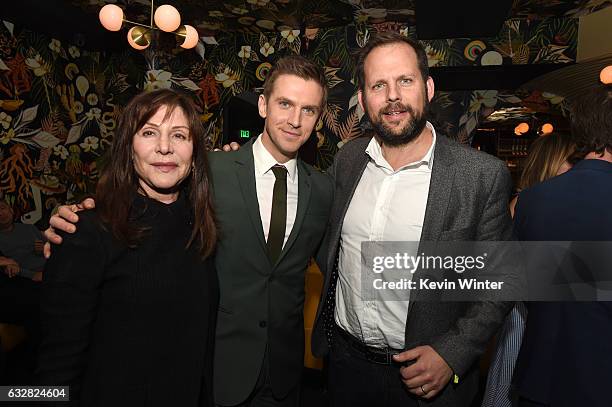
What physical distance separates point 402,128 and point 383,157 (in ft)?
0.57

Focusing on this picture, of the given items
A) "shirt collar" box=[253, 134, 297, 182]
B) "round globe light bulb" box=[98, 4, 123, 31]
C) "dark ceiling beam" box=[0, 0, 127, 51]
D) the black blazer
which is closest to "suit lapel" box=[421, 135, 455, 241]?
the black blazer

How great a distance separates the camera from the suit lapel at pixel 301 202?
174cm

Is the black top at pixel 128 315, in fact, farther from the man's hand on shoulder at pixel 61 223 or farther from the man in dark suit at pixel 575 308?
the man in dark suit at pixel 575 308

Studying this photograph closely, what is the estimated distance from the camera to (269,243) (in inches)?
68.2

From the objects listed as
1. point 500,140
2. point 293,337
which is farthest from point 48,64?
point 500,140

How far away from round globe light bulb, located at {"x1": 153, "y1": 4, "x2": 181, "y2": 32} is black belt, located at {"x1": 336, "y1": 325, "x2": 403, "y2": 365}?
125 inches

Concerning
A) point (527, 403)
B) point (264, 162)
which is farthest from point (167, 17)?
point (527, 403)

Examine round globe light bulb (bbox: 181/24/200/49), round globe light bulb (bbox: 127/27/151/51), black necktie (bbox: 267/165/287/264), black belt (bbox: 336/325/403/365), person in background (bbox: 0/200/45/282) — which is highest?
round globe light bulb (bbox: 181/24/200/49)

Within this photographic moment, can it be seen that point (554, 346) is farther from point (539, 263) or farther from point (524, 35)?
point (524, 35)

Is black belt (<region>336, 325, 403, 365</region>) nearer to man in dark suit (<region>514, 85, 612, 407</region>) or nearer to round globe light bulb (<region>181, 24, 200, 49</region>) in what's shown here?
man in dark suit (<region>514, 85, 612, 407</region>)

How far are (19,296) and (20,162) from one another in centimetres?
198

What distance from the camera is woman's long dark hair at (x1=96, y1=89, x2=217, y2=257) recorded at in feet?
4.26

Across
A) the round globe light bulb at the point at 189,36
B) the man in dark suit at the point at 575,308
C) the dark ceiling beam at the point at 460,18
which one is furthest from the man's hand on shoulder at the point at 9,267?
the dark ceiling beam at the point at 460,18

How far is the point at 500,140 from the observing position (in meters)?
10.9
